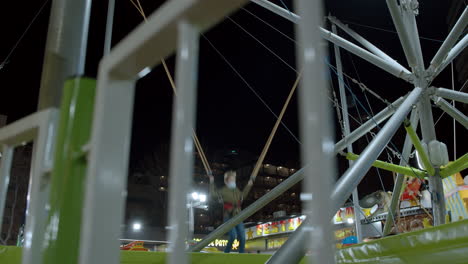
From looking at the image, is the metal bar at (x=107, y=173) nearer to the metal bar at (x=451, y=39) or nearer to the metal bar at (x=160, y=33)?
the metal bar at (x=160, y=33)

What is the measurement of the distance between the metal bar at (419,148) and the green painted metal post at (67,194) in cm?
298

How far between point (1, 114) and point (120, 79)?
20.3 meters

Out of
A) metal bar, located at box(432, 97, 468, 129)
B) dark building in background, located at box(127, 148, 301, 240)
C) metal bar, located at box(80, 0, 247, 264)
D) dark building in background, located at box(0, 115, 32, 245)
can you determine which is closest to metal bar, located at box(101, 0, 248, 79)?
metal bar, located at box(80, 0, 247, 264)

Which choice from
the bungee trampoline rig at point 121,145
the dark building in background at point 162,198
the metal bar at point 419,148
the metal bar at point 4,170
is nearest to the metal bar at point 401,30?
the metal bar at point 419,148

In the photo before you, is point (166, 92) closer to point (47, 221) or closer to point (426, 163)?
point (426, 163)

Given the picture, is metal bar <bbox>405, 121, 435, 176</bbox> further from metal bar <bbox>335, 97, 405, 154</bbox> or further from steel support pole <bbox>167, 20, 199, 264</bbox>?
steel support pole <bbox>167, 20, 199, 264</bbox>

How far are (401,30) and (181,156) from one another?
3068 millimetres

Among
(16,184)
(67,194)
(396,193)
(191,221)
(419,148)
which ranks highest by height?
(16,184)

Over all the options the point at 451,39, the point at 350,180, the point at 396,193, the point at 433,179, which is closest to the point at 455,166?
the point at 433,179

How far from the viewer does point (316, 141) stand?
0.52 m

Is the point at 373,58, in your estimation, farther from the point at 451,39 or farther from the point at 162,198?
the point at 162,198

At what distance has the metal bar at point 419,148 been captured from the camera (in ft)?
11.4

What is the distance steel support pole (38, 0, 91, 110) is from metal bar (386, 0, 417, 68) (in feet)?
7.70

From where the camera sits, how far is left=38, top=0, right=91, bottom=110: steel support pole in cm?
129
